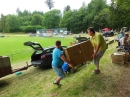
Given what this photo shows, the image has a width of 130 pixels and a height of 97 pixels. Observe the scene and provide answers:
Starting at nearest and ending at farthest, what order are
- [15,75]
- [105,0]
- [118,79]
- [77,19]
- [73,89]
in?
[73,89], [118,79], [15,75], [77,19], [105,0]

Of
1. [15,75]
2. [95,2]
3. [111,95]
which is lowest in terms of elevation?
[15,75]

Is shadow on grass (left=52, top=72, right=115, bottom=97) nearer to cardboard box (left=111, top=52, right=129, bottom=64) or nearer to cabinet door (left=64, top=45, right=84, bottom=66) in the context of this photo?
cabinet door (left=64, top=45, right=84, bottom=66)

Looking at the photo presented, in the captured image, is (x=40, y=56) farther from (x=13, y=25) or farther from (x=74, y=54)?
(x=13, y=25)

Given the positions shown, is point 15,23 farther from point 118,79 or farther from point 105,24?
point 118,79

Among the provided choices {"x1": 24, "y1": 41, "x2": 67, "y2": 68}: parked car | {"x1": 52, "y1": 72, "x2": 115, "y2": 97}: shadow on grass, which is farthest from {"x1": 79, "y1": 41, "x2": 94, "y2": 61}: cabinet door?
{"x1": 24, "y1": 41, "x2": 67, "y2": 68}: parked car

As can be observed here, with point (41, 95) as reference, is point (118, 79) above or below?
above

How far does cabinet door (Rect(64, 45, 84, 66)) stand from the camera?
5.46 meters

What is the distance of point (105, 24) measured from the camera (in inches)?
2532

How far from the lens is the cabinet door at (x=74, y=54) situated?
546cm

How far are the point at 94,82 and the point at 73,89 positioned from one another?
73 cm

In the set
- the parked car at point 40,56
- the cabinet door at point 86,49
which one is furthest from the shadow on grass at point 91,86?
the parked car at point 40,56

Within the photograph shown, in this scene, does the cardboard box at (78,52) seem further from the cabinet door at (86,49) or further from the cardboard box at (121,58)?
the cardboard box at (121,58)

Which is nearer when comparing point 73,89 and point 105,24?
point 73,89

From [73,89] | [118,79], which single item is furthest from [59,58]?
[118,79]
